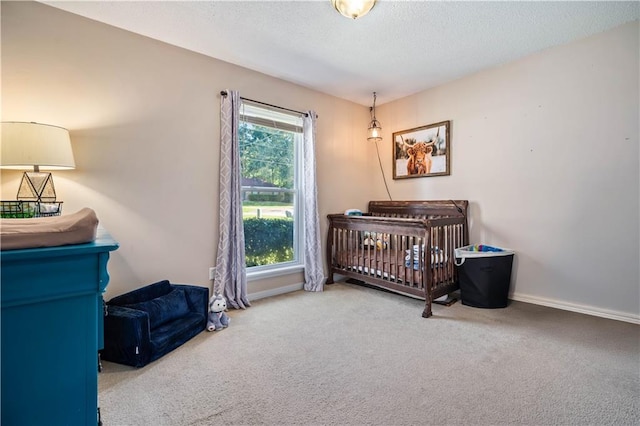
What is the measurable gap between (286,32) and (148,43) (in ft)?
3.61

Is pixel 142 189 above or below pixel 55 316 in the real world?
above

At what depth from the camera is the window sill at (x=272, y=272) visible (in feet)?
9.57

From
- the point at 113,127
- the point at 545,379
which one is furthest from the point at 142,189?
the point at 545,379

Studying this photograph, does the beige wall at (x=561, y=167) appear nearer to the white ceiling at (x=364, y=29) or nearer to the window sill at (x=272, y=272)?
the white ceiling at (x=364, y=29)

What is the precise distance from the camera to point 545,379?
157 centimetres

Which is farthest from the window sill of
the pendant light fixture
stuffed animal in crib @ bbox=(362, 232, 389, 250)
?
the pendant light fixture

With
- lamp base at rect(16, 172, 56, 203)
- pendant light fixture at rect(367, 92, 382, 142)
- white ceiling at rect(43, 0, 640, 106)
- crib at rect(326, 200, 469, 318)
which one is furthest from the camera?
pendant light fixture at rect(367, 92, 382, 142)

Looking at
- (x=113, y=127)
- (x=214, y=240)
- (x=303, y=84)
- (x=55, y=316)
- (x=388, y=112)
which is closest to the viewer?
(x=55, y=316)

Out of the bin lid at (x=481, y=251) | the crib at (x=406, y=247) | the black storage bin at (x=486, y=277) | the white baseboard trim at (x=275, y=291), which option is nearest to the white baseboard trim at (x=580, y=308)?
the black storage bin at (x=486, y=277)

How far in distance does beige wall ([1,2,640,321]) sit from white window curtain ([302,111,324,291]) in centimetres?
40

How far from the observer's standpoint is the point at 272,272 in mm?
3047

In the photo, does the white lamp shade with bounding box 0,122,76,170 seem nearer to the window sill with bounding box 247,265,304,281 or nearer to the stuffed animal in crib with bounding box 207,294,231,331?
the stuffed animal in crib with bounding box 207,294,231,331

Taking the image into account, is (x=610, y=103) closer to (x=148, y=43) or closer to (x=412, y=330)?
(x=412, y=330)

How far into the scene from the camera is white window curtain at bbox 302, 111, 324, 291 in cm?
323
